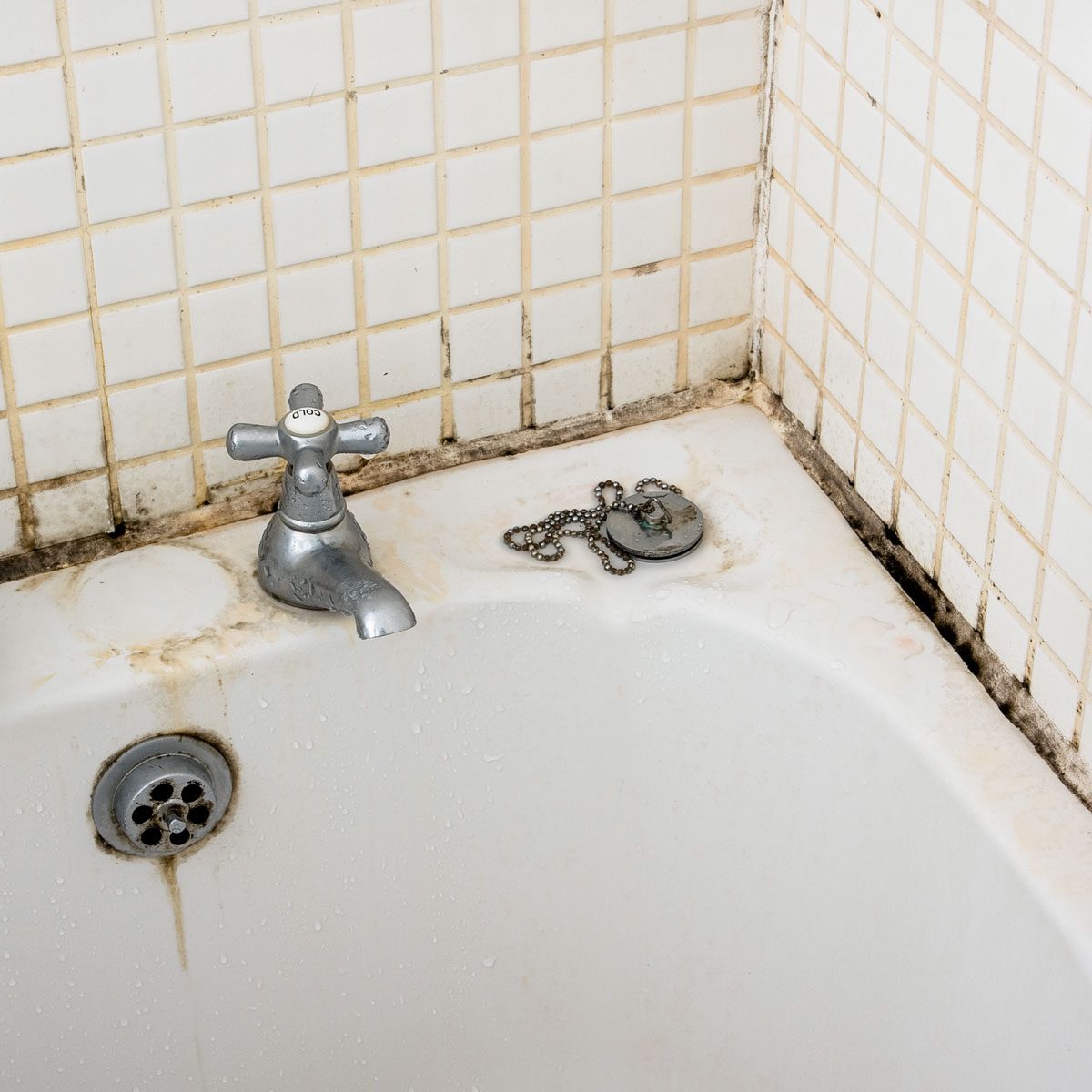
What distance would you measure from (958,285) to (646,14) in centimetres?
28

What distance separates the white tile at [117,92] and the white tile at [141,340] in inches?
4.7

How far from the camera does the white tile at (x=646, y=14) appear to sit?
1130 millimetres

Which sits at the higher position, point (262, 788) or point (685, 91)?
point (685, 91)

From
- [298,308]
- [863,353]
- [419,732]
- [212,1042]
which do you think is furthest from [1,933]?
[863,353]

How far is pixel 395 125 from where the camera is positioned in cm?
111

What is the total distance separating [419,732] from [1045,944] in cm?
44

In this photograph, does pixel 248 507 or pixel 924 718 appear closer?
pixel 924 718

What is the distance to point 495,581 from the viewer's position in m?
1.19

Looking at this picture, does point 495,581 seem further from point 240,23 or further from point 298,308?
point 240,23

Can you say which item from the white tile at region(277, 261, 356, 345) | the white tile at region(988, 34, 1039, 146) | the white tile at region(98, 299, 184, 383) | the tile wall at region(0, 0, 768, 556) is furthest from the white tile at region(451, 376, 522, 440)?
the white tile at region(988, 34, 1039, 146)

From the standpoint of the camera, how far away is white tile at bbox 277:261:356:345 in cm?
114

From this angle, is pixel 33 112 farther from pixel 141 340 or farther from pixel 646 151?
pixel 646 151

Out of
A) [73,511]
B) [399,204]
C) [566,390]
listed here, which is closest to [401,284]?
[399,204]

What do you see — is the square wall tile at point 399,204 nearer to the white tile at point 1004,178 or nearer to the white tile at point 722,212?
the white tile at point 722,212
